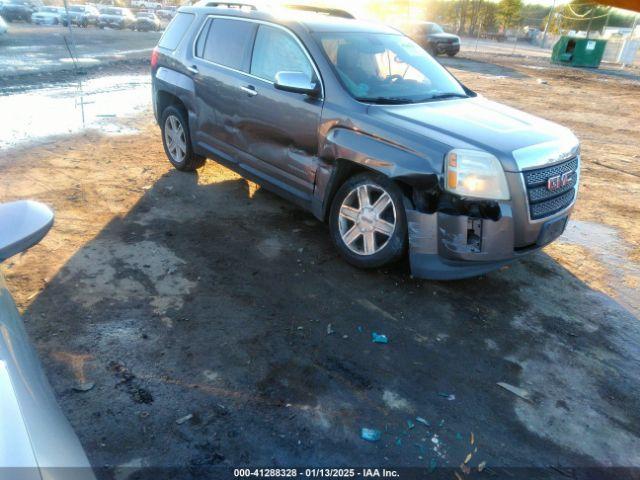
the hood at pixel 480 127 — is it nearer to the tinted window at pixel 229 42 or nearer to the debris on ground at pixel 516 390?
the debris on ground at pixel 516 390

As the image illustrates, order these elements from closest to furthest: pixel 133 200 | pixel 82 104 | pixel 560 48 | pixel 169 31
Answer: pixel 133 200 < pixel 169 31 < pixel 82 104 < pixel 560 48

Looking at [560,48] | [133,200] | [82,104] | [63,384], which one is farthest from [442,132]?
[560,48]

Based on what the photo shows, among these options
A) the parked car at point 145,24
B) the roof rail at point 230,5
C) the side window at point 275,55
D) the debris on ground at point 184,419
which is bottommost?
the debris on ground at point 184,419

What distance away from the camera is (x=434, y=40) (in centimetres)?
2386

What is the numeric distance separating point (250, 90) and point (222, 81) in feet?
1.70

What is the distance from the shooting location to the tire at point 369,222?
12.3 ft

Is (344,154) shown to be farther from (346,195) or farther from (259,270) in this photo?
(259,270)

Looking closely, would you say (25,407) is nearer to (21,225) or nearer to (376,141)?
(21,225)

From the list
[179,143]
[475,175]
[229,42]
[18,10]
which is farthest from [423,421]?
[18,10]

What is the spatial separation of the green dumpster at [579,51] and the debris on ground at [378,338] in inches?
1039

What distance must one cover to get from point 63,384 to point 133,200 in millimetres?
2909

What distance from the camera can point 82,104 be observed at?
9766mm

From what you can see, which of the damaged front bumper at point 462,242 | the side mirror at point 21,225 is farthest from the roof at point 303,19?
the side mirror at point 21,225

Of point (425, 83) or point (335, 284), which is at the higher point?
point (425, 83)
